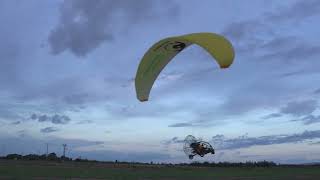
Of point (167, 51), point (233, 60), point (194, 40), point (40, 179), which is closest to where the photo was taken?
point (233, 60)

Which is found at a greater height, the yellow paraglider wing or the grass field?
the yellow paraglider wing

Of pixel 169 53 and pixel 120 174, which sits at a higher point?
pixel 169 53

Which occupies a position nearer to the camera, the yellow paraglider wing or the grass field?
the yellow paraglider wing

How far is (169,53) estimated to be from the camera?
22.1 m

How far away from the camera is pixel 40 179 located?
44250 millimetres

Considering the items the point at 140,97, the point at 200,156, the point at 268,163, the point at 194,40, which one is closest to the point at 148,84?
the point at 140,97

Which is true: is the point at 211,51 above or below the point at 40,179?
above

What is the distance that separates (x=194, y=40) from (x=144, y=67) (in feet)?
13.0

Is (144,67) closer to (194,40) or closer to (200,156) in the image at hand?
(194,40)

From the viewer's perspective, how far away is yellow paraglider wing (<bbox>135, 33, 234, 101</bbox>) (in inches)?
707

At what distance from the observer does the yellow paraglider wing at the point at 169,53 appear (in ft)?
58.9

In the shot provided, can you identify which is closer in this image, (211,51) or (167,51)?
(211,51)

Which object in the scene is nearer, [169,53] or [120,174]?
[169,53]

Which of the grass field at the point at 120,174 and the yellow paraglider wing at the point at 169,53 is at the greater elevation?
the yellow paraglider wing at the point at 169,53
